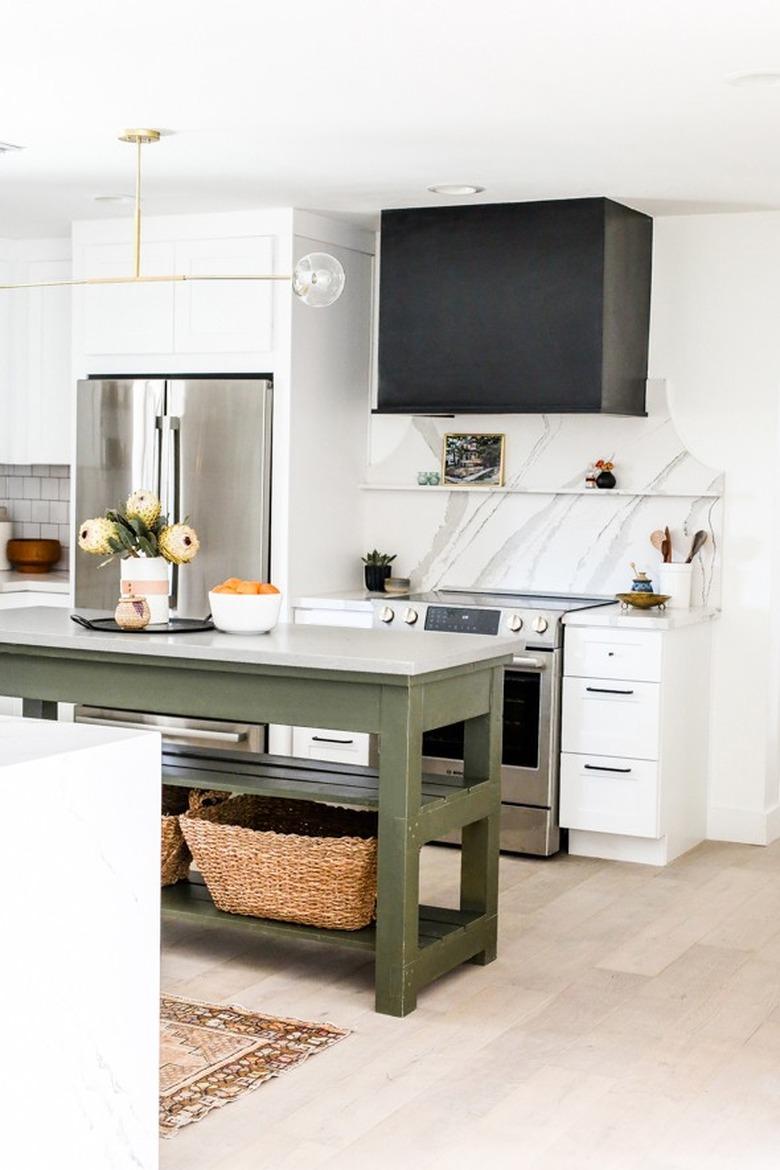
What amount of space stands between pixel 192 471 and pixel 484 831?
2362mm

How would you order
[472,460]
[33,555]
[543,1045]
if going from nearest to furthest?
[543,1045], [472,460], [33,555]

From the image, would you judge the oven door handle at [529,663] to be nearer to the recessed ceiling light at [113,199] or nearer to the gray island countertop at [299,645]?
the gray island countertop at [299,645]

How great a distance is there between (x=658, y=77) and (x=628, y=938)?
8.37 feet

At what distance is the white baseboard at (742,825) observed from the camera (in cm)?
608

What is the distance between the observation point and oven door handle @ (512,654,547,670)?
5.68m

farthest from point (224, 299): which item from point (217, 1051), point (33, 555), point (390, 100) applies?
point (217, 1051)

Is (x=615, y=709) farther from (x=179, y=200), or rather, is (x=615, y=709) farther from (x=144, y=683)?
(x=179, y=200)

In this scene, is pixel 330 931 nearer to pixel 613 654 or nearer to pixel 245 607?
pixel 245 607

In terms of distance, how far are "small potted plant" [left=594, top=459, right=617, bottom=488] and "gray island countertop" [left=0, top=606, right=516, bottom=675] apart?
1.79m

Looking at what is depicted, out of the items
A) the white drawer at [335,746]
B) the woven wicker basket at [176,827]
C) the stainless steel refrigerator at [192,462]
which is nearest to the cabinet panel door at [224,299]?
the stainless steel refrigerator at [192,462]

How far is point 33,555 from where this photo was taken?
7.14 meters

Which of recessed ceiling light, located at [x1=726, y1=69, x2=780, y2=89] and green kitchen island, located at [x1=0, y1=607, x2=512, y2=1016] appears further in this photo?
green kitchen island, located at [x1=0, y1=607, x2=512, y2=1016]

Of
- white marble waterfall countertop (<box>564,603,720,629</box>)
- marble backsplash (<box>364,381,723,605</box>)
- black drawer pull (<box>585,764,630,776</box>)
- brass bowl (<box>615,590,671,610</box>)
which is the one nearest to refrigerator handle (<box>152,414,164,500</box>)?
marble backsplash (<box>364,381,723,605</box>)

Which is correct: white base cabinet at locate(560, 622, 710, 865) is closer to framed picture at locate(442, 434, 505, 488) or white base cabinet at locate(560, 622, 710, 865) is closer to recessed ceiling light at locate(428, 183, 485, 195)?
framed picture at locate(442, 434, 505, 488)
